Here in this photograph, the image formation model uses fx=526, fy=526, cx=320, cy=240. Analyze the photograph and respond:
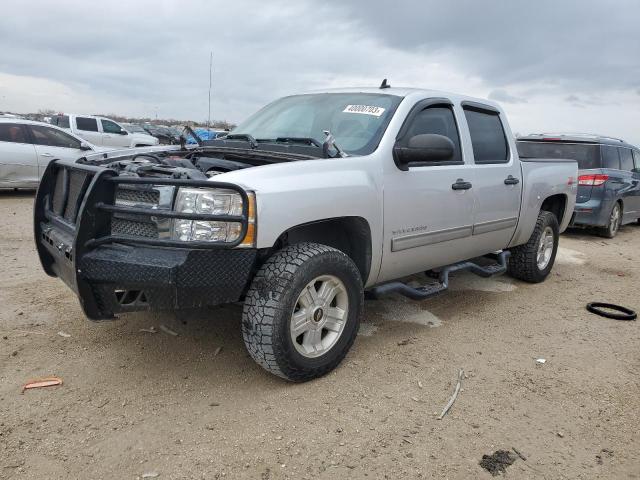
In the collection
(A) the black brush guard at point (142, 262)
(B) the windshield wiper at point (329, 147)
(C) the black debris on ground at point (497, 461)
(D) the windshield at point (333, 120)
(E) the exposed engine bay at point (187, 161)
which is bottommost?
(C) the black debris on ground at point (497, 461)

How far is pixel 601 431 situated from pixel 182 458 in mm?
2190

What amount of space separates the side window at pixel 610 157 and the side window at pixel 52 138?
33.4 feet

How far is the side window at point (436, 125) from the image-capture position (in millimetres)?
3853

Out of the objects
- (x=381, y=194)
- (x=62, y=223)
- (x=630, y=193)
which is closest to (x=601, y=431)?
(x=381, y=194)

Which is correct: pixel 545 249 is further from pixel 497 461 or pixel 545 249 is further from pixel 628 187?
pixel 628 187

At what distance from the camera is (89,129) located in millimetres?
17281

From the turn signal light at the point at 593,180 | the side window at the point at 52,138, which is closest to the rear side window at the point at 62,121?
the side window at the point at 52,138

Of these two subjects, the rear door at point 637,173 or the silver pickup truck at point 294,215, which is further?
the rear door at point 637,173

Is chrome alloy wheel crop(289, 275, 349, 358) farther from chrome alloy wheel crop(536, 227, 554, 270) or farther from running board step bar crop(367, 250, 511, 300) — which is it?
chrome alloy wheel crop(536, 227, 554, 270)

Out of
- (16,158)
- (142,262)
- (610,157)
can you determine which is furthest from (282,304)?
(16,158)

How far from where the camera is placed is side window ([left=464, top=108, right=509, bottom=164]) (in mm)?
4527

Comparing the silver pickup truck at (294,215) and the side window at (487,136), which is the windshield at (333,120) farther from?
the side window at (487,136)

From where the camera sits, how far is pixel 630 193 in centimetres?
957

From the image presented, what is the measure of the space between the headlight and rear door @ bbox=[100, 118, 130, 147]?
1633 cm
